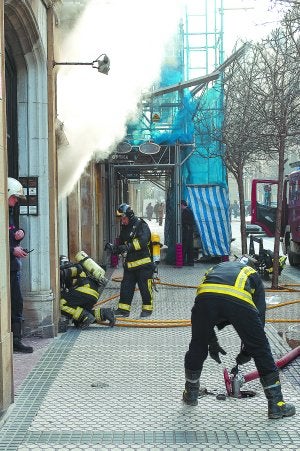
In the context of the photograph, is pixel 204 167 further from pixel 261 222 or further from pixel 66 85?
pixel 66 85

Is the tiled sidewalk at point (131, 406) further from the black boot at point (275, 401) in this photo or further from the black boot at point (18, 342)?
the black boot at point (18, 342)

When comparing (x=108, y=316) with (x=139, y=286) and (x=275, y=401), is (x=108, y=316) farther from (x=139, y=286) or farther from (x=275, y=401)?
(x=275, y=401)

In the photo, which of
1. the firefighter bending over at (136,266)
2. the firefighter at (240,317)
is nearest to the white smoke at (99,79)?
the firefighter bending over at (136,266)

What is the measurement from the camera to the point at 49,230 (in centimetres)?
752

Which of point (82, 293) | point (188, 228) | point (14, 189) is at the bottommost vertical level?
point (82, 293)

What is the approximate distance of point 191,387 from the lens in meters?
4.90

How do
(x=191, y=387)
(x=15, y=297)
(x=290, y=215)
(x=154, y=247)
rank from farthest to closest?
(x=290, y=215) < (x=154, y=247) < (x=15, y=297) < (x=191, y=387)

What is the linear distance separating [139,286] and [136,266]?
27 centimetres

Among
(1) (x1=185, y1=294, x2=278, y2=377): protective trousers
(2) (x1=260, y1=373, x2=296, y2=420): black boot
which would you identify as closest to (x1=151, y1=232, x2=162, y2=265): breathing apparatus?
(1) (x1=185, y1=294, x2=278, y2=377): protective trousers

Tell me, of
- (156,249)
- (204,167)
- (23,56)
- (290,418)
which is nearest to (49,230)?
(23,56)

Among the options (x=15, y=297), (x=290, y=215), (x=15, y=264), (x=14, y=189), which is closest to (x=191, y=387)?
(x=15, y=297)

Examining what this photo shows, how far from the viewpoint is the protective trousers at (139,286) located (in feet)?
29.3

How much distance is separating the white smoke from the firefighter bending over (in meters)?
1.57

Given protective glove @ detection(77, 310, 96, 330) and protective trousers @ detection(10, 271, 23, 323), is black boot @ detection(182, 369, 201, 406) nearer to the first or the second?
protective trousers @ detection(10, 271, 23, 323)
